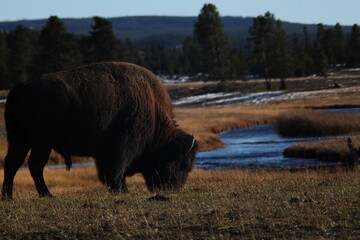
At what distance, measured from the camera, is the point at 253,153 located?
32000 mm

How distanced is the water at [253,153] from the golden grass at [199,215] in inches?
468

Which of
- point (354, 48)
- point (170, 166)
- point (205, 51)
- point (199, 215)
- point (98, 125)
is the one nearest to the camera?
point (199, 215)

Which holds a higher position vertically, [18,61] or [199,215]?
[199,215]

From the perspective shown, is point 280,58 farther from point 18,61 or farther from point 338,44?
point 338,44

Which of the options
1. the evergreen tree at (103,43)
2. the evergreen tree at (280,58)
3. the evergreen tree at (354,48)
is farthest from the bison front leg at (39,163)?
the evergreen tree at (354,48)

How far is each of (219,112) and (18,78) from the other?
1205 inches

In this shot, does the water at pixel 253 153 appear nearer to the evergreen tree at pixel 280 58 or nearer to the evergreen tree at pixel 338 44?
the evergreen tree at pixel 280 58

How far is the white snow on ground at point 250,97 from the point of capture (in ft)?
218

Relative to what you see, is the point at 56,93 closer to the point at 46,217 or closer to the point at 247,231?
the point at 46,217

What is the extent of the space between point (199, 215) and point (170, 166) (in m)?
5.05

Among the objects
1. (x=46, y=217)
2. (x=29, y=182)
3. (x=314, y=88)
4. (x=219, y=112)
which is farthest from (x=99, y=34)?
(x=46, y=217)

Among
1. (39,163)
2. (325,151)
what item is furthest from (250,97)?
(39,163)

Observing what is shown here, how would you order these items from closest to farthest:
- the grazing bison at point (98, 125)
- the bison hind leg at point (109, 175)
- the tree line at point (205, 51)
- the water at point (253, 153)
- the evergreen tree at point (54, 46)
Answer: the grazing bison at point (98, 125)
the bison hind leg at point (109, 175)
the water at point (253, 153)
the evergreen tree at point (54, 46)
the tree line at point (205, 51)

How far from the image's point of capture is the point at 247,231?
7.35 meters
